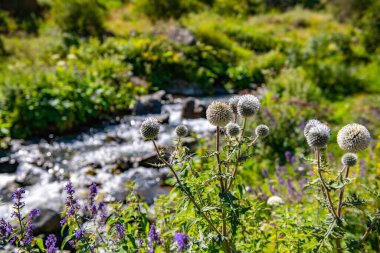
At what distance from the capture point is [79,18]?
14.8 metres

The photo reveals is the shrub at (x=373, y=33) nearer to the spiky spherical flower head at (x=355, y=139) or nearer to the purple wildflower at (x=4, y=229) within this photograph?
the spiky spherical flower head at (x=355, y=139)

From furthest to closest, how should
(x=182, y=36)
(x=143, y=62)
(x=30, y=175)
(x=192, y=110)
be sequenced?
(x=182, y=36) → (x=143, y=62) → (x=192, y=110) → (x=30, y=175)

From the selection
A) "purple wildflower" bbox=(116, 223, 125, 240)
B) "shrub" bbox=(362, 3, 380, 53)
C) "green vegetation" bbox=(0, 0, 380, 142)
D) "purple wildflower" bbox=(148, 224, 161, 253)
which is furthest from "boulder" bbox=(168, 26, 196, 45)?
"purple wildflower" bbox=(116, 223, 125, 240)

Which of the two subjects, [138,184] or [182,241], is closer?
[182,241]

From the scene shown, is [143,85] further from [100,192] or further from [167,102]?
[100,192]

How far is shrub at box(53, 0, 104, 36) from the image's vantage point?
14688mm

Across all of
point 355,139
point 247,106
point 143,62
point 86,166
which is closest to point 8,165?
point 86,166

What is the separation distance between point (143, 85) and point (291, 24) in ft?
42.7

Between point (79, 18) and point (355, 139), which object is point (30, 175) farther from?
point (79, 18)

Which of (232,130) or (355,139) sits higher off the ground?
(355,139)

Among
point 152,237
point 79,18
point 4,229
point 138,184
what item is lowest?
point 79,18

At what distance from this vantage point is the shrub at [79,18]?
1469 centimetres

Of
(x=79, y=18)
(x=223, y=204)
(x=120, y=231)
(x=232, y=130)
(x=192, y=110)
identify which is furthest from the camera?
(x=79, y=18)

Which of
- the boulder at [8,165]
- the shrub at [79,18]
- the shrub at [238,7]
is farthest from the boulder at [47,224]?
the shrub at [238,7]
